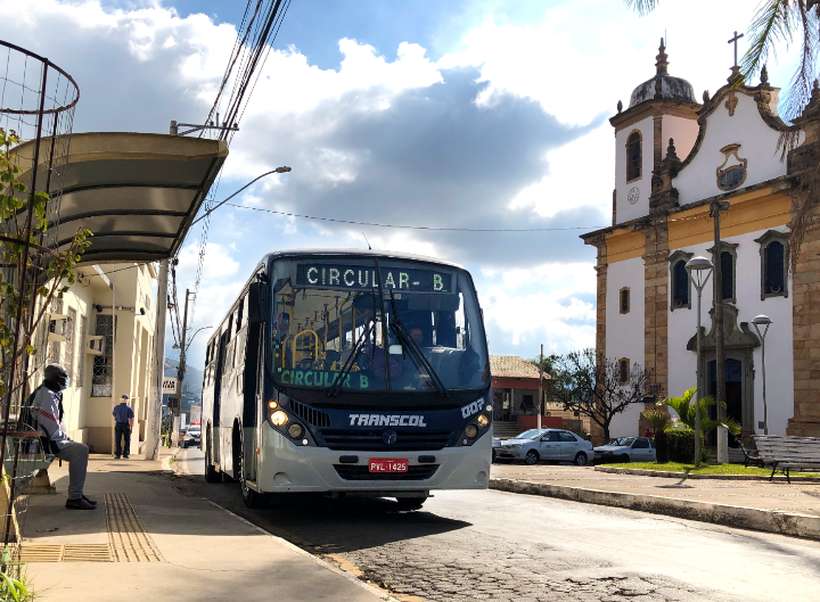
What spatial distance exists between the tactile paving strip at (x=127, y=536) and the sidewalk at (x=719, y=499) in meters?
6.53

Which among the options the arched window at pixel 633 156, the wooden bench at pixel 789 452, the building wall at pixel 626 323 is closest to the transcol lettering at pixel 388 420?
the wooden bench at pixel 789 452

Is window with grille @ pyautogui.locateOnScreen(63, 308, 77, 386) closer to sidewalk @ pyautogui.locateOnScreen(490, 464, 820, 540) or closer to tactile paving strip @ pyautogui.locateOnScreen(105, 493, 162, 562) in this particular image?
sidewalk @ pyautogui.locateOnScreen(490, 464, 820, 540)

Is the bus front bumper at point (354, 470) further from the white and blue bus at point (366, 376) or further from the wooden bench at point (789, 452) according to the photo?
the wooden bench at point (789, 452)

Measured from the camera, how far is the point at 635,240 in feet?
136

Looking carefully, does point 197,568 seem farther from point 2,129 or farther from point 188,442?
point 188,442

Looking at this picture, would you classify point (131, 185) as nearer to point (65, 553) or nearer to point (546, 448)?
point (65, 553)

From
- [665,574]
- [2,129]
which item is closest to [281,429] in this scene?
[665,574]

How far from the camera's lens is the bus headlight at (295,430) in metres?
9.53

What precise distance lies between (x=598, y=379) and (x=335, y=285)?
31930mm

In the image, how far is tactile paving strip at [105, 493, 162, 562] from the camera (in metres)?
6.95

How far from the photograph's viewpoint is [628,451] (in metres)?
33.6

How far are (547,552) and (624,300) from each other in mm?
35033

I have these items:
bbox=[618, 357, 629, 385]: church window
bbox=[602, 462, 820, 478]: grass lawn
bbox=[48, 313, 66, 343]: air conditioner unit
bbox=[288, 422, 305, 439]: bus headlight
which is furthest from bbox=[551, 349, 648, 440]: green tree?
bbox=[288, 422, 305, 439]: bus headlight

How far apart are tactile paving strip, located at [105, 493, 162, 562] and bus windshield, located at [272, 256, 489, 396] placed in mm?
2054
